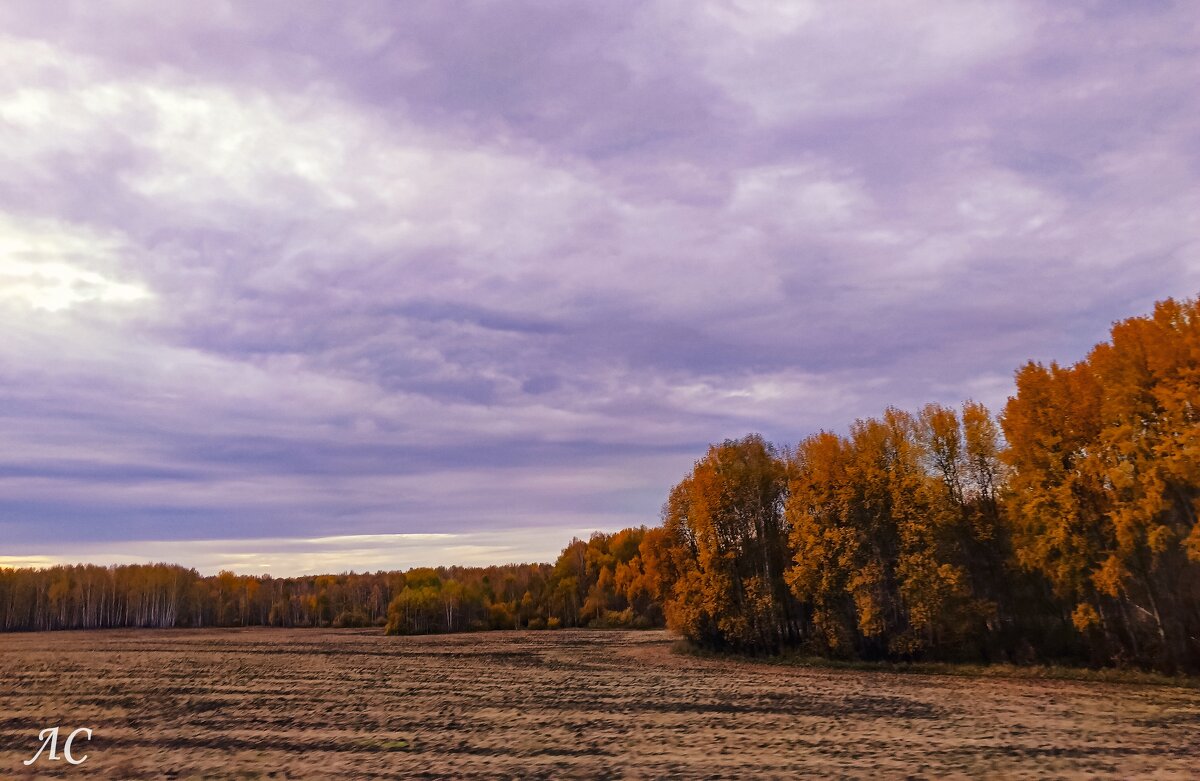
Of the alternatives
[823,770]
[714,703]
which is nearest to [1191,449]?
[714,703]

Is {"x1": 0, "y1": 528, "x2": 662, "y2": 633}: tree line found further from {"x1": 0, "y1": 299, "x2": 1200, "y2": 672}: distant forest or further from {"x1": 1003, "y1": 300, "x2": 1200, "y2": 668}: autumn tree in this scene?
{"x1": 1003, "y1": 300, "x2": 1200, "y2": 668}: autumn tree

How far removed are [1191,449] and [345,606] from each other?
7134 inches

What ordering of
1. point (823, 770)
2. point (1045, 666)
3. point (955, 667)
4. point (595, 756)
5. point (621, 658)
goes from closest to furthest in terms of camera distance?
1. point (823, 770)
2. point (595, 756)
3. point (1045, 666)
4. point (955, 667)
5. point (621, 658)

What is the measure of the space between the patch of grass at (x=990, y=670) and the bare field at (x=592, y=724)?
257cm

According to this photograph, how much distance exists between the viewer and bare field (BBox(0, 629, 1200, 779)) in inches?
1050

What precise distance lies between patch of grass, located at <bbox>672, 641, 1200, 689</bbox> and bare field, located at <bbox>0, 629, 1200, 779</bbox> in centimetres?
257

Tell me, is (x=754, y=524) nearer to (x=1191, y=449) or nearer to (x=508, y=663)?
(x=508, y=663)

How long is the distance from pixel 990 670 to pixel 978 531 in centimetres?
1304

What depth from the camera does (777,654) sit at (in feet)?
243

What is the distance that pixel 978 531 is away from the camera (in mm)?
65125

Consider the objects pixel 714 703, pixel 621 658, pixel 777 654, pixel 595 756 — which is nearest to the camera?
pixel 595 756

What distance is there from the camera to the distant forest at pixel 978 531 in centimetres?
5019

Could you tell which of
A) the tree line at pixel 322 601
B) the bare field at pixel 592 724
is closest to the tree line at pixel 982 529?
the bare field at pixel 592 724

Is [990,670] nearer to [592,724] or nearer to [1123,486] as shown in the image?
[1123,486]
